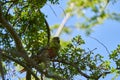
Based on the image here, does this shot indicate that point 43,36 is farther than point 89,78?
Yes

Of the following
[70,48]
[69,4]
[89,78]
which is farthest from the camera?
[70,48]

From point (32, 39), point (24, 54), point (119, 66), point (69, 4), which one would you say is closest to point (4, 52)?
point (24, 54)

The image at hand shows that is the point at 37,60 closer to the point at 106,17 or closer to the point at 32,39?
the point at 32,39

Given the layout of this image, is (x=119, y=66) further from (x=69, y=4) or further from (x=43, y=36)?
(x=69, y=4)

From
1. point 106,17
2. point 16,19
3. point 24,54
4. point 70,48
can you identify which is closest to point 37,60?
point 24,54

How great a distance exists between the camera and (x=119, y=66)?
7539 mm

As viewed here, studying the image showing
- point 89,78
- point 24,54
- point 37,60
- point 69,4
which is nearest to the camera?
point 69,4

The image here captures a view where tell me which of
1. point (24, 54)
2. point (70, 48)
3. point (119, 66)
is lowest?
point (24, 54)

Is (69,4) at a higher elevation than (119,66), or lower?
lower

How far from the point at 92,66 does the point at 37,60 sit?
5.10 ft

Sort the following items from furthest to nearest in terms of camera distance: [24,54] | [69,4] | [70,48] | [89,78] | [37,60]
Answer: [70,48] → [89,78] → [37,60] → [24,54] → [69,4]

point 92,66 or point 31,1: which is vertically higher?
point 31,1

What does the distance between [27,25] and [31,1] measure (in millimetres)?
650

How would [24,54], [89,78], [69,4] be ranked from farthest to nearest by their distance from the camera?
[89,78], [24,54], [69,4]
